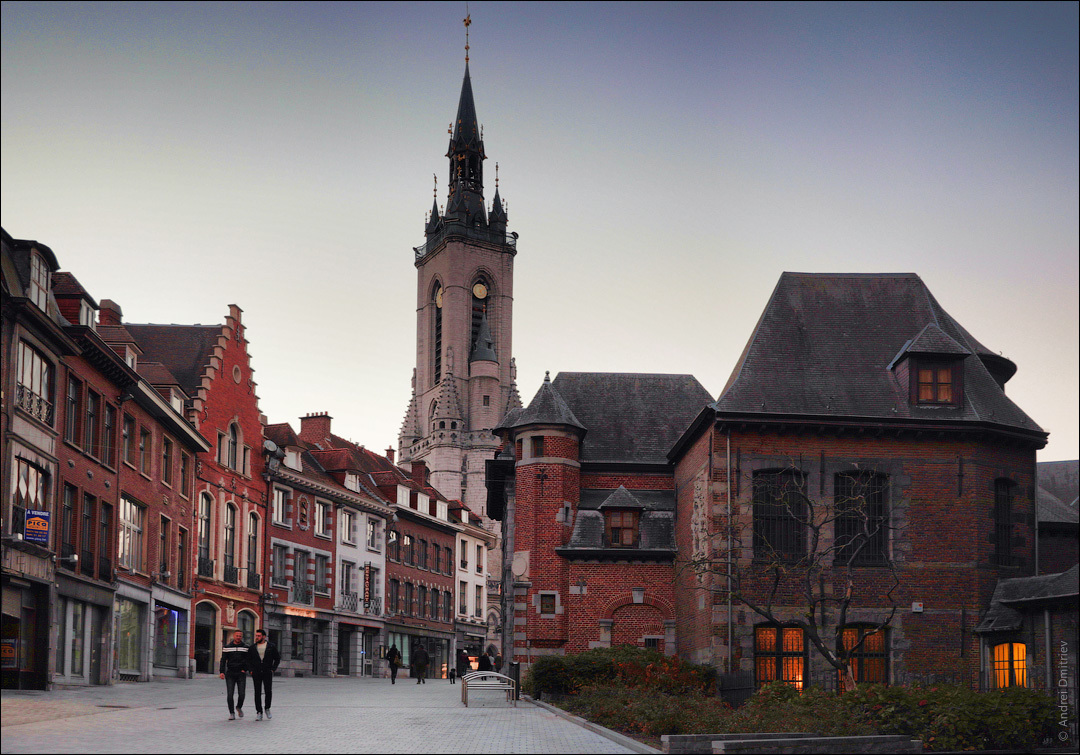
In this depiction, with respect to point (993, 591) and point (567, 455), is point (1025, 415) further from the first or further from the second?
point (567, 455)

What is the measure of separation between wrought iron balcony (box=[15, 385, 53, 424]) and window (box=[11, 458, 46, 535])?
45.5 inches

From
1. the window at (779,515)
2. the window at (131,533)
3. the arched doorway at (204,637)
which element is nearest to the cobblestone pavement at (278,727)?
the window at (131,533)

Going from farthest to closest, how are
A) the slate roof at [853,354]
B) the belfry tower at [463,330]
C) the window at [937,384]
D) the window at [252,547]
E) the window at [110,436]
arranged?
the belfry tower at [463,330], the window at [252,547], the window at [937,384], the slate roof at [853,354], the window at [110,436]

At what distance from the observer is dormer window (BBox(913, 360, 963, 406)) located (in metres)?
36.1

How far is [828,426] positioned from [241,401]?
85.5 feet

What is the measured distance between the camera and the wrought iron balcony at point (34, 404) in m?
27.4

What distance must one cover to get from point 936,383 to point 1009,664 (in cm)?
812

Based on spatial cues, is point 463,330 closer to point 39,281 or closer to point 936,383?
point 936,383

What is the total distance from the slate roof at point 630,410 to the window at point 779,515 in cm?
866

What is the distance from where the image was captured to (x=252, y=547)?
5247 cm

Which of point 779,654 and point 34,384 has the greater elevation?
point 34,384

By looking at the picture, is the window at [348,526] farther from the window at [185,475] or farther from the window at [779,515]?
the window at [779,515]

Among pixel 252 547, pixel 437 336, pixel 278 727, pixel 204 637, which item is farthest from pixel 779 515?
pixel 437 336

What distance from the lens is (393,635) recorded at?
226 feet
